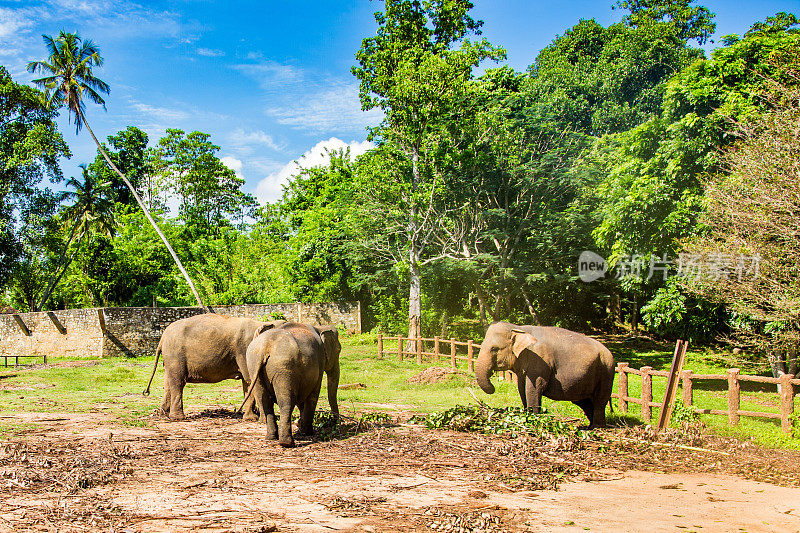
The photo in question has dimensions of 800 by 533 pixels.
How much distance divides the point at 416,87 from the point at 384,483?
19443 millimetres

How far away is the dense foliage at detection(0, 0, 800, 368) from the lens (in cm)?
1691

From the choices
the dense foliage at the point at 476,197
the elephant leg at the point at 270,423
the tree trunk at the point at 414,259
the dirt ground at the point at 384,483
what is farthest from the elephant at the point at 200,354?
the tree trunk at the point at 414,259

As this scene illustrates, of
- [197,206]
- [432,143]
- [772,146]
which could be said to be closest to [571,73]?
[432,143]

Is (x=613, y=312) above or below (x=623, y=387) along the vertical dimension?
above

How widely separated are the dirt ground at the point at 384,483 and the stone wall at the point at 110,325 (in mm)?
17106

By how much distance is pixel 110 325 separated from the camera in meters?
25.5

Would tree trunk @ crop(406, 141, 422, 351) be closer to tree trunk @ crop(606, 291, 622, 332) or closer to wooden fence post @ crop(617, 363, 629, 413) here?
wooden fence post @ crop(617, 363, 629, 413)

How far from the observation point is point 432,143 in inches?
952

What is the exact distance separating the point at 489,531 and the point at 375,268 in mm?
26579

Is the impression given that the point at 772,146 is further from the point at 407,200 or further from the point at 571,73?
the point at 571,73

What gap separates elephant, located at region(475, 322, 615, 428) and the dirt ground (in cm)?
86

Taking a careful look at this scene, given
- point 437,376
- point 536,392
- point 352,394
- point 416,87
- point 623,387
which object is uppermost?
point 416,87

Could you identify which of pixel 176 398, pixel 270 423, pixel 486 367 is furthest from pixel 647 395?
pixel 176 398

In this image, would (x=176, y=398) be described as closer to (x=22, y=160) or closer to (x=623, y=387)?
(x=623, y=387)
